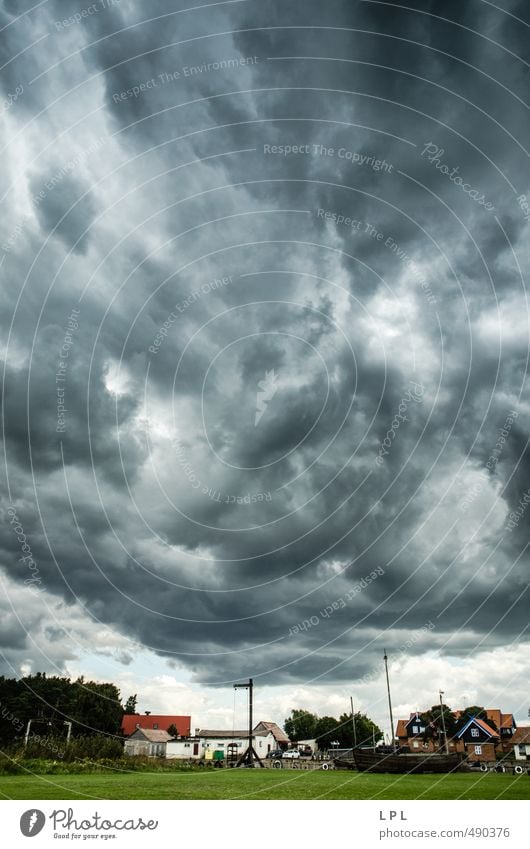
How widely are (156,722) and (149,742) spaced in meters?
20.5

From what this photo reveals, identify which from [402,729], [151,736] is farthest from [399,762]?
[402,729]

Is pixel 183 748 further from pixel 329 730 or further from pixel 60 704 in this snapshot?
pixel 329 730

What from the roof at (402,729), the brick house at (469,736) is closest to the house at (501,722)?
the brick house at (469,736)

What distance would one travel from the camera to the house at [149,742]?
75.5m

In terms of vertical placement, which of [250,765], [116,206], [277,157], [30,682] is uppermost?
[277,157]

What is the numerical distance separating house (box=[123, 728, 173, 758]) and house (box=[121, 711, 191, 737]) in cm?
1170

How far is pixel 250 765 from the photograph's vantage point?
43062 mm

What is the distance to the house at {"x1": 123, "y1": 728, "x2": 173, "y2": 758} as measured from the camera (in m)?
75.5

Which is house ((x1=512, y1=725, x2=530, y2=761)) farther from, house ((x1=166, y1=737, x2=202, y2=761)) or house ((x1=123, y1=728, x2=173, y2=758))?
house ((x1=123, y1=728, x2=173, y2=758))

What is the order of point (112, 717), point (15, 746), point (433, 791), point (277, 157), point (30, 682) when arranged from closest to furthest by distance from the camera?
point (433, 791)
point (277, 157)
point (15, 746)
point (30, 682)
point (112, 717)

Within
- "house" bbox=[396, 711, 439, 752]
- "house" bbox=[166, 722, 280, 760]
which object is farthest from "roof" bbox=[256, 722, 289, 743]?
"house" bbox=[396, 711, 439, 752]
